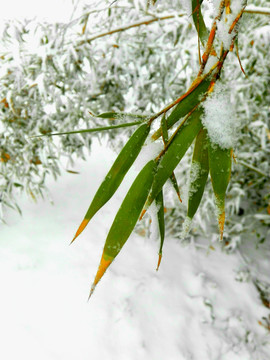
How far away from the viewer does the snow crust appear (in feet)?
1.89

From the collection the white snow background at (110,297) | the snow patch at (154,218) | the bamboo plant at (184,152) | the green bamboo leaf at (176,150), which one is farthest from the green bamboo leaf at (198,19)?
the white snow background at (110,297)

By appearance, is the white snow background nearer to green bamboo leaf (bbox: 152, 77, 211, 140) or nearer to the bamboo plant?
the bamboo plant

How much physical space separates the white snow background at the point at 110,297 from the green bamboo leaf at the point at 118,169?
110 cm

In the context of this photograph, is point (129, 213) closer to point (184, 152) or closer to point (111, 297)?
point (184, 152)

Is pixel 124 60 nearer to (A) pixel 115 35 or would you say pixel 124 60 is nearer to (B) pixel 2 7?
(A) pixel 115 35

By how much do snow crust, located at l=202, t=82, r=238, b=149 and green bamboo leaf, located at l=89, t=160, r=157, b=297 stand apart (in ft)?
0.34

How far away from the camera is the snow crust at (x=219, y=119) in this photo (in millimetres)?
576

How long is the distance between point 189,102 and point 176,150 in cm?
8

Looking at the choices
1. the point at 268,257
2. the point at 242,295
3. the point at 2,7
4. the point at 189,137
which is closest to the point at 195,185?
the point at 189,137

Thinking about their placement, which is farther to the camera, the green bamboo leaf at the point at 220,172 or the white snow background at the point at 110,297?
the white snow background at the point at 110,297

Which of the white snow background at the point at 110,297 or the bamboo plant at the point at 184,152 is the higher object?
the bamboo plant at the point at 184,152

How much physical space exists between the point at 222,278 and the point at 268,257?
1.69ft

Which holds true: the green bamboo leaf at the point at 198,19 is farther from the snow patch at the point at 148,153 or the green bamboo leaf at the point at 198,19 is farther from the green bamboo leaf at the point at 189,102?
the snow patch at the point at 148,153

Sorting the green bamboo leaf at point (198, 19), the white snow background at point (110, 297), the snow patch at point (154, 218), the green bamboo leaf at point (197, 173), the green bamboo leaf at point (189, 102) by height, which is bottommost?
the white snow background at point (110, 297)
